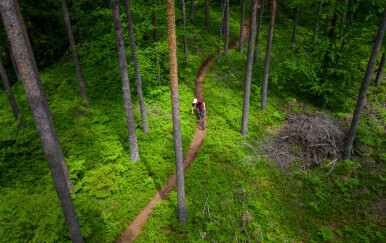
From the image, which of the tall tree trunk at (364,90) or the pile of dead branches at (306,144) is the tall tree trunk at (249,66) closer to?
the pile of dead branches at (306,144)

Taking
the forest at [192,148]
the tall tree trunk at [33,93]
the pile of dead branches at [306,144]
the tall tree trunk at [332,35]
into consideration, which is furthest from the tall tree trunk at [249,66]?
the tall tree trunk at [33,93]

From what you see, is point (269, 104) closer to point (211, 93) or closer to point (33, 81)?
point (211, 93)


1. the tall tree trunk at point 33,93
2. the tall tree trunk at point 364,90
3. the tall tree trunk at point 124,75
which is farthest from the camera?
the tall tree trunk at point 364,90

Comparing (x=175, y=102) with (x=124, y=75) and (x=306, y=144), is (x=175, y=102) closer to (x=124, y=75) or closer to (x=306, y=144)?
(x=124, y=75)

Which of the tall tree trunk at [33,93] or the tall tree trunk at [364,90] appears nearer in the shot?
the tall tree trunk at [33,93]

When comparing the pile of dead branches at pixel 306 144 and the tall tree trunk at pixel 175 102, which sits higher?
the tall tree trunk at pixel 175 102

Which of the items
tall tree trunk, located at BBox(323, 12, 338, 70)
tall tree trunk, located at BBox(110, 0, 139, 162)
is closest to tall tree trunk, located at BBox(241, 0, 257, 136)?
tall tree trunk, located at BBox(323, 12, 338, 70)

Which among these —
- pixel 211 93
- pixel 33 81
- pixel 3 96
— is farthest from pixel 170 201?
pixel 3 96
